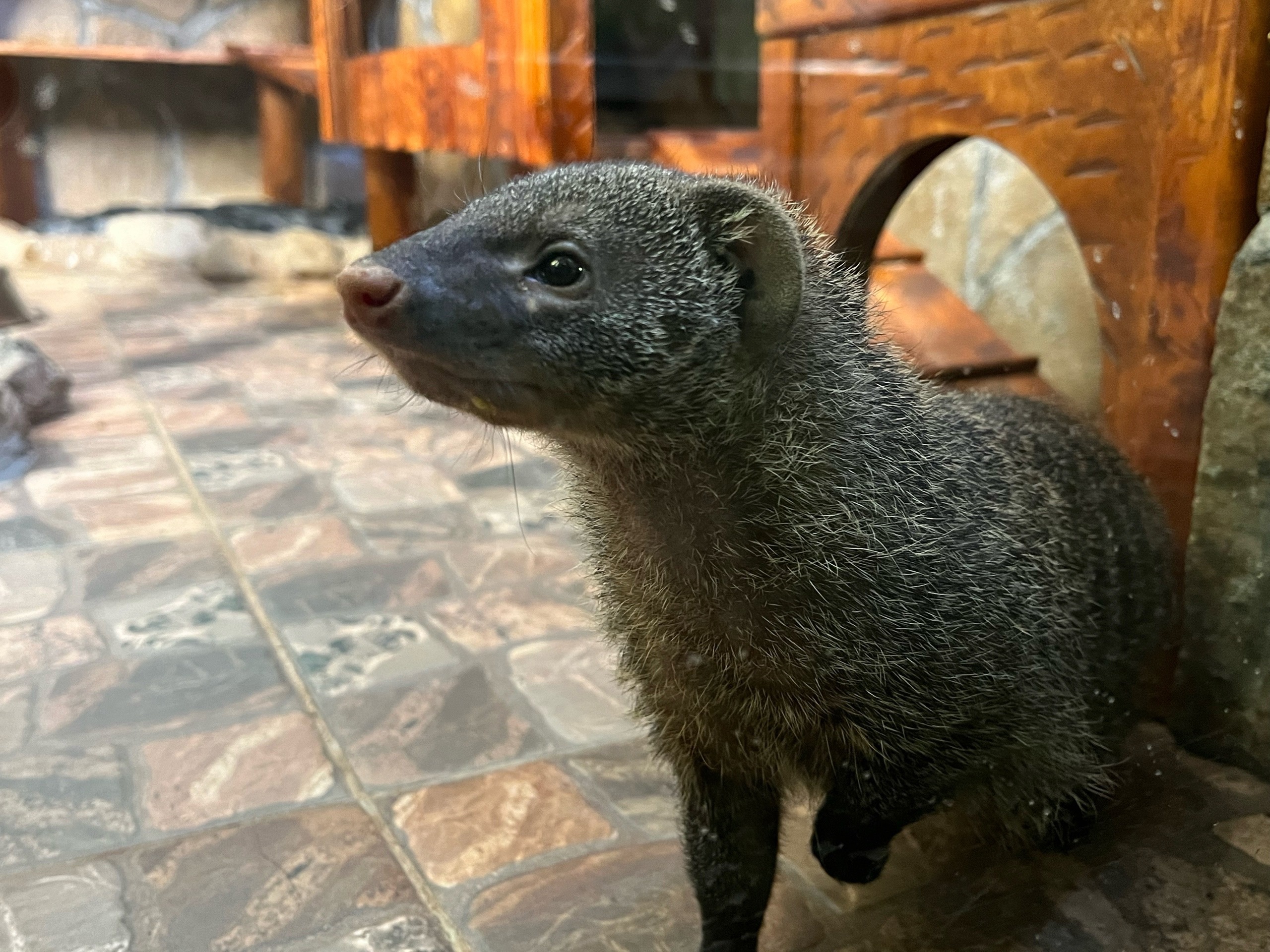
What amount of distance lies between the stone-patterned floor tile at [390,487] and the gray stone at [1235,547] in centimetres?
188

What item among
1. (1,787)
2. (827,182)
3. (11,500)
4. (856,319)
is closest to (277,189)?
(11,500)

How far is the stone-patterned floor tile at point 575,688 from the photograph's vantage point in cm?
202

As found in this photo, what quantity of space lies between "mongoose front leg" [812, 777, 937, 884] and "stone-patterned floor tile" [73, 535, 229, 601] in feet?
5.54

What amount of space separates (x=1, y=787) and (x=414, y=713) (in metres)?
0.66

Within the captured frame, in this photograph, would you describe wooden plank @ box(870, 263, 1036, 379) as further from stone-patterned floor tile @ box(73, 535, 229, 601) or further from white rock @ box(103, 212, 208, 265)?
white rock @ box(103, 212, 208, 265)

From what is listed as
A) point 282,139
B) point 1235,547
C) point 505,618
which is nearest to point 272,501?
point 505,618

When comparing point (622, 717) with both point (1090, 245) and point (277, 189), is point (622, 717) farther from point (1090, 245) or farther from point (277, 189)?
point (277, 189)

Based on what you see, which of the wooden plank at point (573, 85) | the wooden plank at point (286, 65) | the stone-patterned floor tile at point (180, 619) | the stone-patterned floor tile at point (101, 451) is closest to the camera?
the stone-patterned floor tile at point (180, 619)

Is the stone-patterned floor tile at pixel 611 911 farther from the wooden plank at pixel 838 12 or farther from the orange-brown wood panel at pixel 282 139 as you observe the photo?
the orange-brown wood panel at pixel 282 139

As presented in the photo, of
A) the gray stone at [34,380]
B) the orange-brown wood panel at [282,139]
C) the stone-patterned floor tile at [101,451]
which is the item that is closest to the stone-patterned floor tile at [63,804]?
the stone-patterned floor tile at [101,451]

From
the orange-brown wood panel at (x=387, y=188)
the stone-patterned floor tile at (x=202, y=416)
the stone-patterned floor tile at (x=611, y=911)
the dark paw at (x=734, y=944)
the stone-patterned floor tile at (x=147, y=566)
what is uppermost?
the orange-brown wood panel at (x=387, y=188)

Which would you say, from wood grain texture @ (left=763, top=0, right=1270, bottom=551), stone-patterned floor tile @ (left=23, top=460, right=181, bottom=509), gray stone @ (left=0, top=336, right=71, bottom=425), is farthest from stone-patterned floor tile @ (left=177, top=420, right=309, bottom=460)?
wood grain texture @ (left=763, top=0, right=1270, bottom=551)

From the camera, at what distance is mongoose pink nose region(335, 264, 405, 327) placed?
1.12 metres

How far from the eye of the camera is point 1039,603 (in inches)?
56.9
